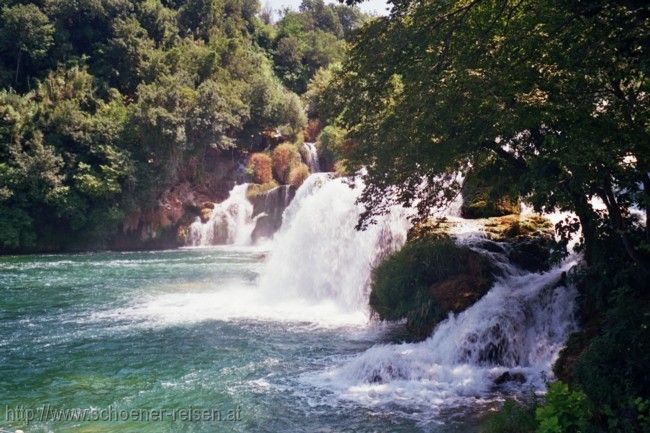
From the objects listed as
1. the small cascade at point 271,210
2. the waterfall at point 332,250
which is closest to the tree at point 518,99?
the waterfall at point 332,250

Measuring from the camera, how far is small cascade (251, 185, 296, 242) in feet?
122

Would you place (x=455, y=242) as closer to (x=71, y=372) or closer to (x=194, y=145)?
(x=71, y=372)

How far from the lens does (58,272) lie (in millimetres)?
25203

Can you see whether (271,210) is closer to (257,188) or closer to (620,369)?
(257,188)

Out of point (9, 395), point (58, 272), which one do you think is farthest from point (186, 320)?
point (58, 272)

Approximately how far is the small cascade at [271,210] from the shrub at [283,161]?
106 inches

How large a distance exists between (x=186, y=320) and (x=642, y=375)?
12.0 meters

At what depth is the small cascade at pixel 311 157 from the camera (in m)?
41.5

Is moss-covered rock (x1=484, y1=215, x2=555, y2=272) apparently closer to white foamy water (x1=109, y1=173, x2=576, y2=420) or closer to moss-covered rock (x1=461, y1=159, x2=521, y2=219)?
white foamy water (x1=109, y1=173, x2=576, y2=420)

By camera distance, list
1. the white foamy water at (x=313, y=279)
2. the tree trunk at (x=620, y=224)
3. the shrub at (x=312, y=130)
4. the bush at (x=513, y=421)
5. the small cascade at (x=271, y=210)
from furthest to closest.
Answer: the shrub at (x=312, y=130)
the small cascade at (x=271, y=210)
the white foamy water at (x=313, y=279)
the tree trunk at (x=620, y=224)
the bush at (x=513, y=421)

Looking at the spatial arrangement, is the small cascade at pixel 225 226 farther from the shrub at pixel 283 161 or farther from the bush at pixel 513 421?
the bush at pixel 513 421

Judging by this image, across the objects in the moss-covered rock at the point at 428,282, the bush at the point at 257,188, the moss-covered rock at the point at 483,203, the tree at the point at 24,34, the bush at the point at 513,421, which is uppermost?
the tree at the point at 24,34

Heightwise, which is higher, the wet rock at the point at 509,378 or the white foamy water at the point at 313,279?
the white foamy water at the point at 313,279

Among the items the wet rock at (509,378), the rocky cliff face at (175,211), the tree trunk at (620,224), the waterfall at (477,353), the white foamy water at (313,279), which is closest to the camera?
the tree trunk at (620,224)
